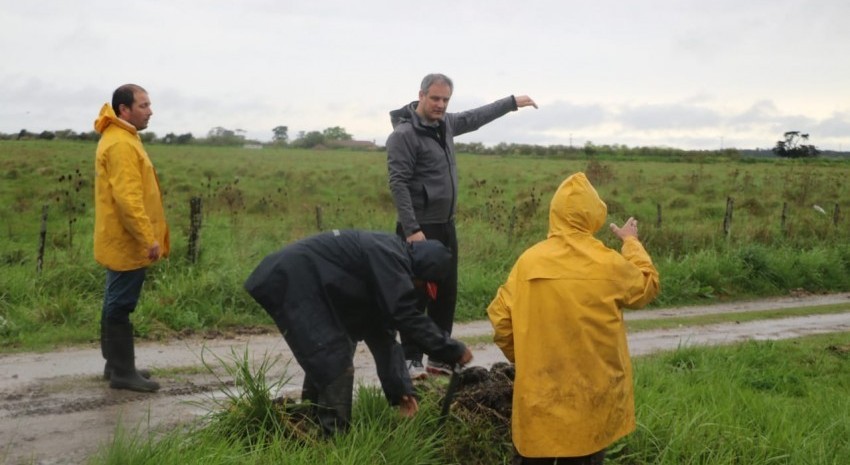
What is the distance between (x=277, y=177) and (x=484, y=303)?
22049 millimetres

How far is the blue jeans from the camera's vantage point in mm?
5980

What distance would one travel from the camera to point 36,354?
7.05 metres

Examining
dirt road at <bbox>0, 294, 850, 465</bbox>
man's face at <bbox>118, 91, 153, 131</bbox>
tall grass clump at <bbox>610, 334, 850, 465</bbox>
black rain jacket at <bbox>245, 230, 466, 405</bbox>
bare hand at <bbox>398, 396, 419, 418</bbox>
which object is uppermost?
man's face at <bbox>118, 91, 153, 131</bbox>

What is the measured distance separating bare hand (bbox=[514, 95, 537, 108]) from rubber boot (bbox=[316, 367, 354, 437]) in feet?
10.7

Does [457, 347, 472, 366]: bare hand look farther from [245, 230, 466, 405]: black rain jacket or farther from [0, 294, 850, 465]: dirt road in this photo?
[0, 294, 850, 465]: dirt road

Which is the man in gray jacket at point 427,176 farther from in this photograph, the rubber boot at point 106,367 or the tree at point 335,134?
the tree at point 335,134

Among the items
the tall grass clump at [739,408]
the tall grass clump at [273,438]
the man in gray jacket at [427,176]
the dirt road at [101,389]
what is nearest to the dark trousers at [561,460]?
the tall grass clump at [273,438]

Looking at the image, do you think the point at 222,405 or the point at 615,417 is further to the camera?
the point at 222,405

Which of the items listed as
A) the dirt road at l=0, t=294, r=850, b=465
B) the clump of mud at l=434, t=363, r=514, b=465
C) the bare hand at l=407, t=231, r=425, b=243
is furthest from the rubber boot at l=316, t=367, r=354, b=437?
the bare hand at l=407, t=231, r=425, b=243

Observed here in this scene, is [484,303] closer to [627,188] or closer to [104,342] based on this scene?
[104,342]

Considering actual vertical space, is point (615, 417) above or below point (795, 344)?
above

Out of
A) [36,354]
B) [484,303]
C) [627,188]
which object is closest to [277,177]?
[627,188]

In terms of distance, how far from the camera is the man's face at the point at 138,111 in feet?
19.3

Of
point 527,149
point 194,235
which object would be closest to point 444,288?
point 194,235
